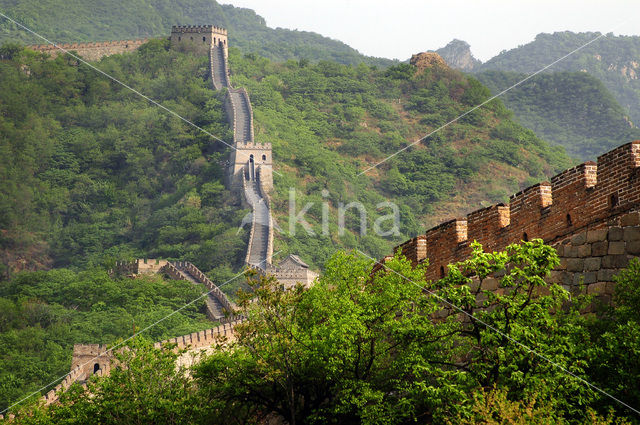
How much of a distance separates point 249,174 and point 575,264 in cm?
8978

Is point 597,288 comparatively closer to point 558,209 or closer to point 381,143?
point 558,209

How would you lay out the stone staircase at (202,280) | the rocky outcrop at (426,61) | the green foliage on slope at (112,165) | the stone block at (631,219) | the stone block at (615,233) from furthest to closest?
the rocky outcrop at (426,61), the green foliage on slope at (112,165), the stone staircase at (202,280), the stone block at (615,233), the stone block at (631,219)

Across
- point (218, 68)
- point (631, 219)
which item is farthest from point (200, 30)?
point (631, 219)

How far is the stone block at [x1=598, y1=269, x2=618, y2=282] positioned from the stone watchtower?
414ft

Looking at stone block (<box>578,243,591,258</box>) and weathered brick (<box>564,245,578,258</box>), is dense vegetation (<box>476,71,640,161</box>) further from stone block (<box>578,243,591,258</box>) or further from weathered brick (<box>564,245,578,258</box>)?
stone block (<box>578,243,591,258</box>)

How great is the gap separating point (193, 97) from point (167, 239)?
28.5 meters

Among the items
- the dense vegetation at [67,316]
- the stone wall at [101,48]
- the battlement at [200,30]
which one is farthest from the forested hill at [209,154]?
the dense vegetation at [67,316]

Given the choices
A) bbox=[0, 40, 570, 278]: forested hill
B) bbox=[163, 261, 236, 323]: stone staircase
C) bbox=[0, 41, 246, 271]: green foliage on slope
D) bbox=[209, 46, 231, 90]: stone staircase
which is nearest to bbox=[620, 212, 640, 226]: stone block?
bbox=[163, 261, 236, 323]: stone staircase

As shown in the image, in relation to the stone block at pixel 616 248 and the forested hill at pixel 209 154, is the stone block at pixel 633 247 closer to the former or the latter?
the stone block at pixel 616 248

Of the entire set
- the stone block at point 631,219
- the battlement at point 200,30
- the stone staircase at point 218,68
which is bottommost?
the stone block at point 631,219

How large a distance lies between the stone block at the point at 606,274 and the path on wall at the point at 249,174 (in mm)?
→ 70039

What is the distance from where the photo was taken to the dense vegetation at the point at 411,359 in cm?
1498

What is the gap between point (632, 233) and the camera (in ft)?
50.9

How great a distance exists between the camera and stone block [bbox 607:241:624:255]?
15.7m
